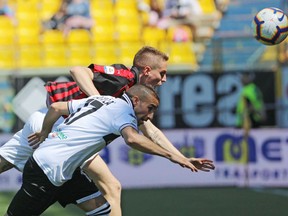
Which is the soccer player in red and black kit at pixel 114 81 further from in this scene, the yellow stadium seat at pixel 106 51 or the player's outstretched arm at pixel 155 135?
the yellow stadium seat at pixel 106 51

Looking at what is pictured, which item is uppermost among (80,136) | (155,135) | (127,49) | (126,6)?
(126,6)

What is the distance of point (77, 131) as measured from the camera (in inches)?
213

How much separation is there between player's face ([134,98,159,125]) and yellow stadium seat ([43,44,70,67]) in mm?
10272

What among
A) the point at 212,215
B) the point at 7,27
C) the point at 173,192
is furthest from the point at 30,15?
the point at 212,215

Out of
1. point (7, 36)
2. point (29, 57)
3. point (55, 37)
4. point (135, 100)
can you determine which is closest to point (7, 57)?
point (29, 57)

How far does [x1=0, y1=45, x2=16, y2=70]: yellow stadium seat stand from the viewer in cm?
1485

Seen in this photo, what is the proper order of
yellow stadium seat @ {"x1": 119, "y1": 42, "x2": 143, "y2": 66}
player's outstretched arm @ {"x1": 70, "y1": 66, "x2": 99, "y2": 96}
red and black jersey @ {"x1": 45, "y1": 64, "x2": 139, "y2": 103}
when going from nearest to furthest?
player's outstretched arm @ {"x1": 70, "y1": 66, "x2": 99, "y2": 96} < red and black jersey @ {"x1": 45, "y1": 64, "x2": 139, "y2": 103} < yellow stadium seat @ {"x1": 119, "y1": 42, "x2": 143, "y2": 66}

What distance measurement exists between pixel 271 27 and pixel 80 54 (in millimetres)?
7377

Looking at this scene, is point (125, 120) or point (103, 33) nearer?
point (125, 120)

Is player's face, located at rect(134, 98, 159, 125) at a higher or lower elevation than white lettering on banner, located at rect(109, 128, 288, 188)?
higher

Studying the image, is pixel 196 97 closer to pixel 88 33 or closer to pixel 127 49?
pixel 127 49

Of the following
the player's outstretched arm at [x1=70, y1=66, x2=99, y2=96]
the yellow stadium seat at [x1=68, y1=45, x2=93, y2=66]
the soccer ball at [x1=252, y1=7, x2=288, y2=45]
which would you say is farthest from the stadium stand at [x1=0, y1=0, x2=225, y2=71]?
the player's outstretched arm at [x1=70, y1=66, x2=99, y2=96]

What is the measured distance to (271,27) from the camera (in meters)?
8.07

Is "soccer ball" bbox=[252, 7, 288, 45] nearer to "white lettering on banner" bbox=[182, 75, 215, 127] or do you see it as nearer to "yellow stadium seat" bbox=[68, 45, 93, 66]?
"white lettering on banner" bbox=[182, 75, 215, 127]
